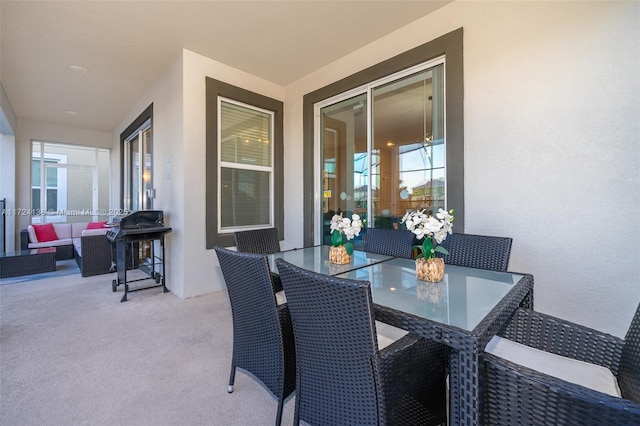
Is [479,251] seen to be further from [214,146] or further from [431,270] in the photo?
[214,146]

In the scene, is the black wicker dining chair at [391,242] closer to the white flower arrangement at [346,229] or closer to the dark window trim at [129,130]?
the white flower arrangement at [346,229]

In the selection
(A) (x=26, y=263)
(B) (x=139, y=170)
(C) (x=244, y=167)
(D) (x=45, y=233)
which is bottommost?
(A) (x=26, y=263)

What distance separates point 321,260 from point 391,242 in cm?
69

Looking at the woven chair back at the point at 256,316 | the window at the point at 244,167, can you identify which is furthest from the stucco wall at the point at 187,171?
the woven chair back at the point at 256,316

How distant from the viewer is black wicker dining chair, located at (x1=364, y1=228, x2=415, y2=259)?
7.36 ft

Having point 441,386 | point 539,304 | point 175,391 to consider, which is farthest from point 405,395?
point 539,304

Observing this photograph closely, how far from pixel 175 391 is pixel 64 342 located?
1382 millimetres

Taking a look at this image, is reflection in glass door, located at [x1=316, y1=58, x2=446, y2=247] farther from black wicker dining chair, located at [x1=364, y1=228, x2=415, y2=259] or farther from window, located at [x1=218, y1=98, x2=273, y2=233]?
window, located at [x1=218, y1=98, x2=273, y2=233]

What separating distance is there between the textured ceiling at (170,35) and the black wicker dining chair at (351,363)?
2714 mm

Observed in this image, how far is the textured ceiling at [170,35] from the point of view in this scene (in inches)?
101

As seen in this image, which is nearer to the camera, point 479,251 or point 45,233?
point 479,251

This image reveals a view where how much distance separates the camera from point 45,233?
18.9ft

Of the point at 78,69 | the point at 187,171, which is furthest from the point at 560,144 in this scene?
the point at 78,69

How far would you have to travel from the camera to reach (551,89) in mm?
2006
